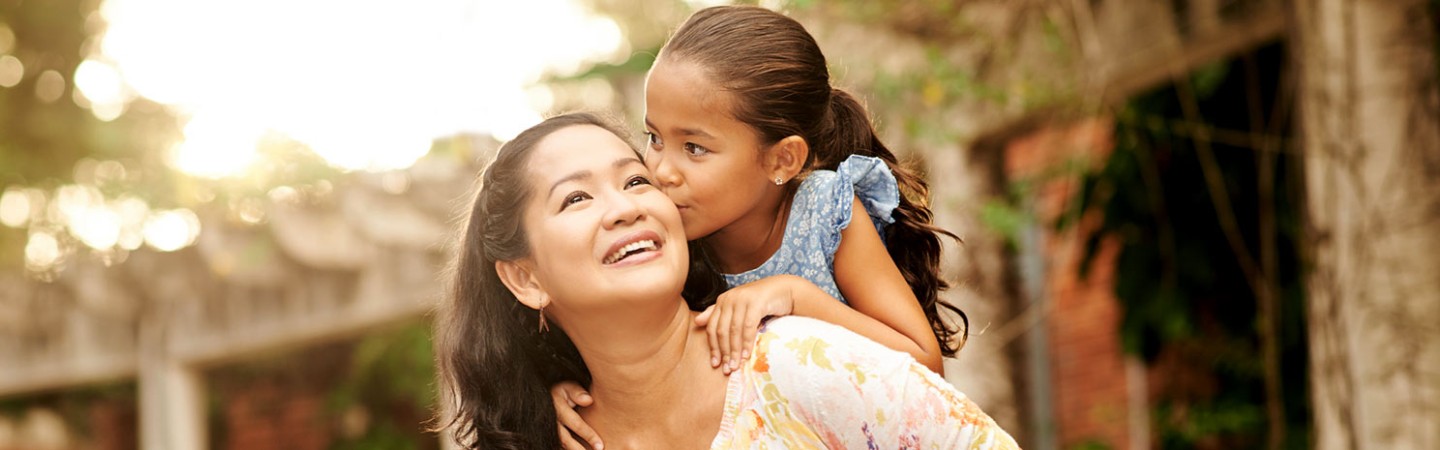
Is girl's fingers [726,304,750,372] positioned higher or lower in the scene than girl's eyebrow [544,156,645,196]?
lower

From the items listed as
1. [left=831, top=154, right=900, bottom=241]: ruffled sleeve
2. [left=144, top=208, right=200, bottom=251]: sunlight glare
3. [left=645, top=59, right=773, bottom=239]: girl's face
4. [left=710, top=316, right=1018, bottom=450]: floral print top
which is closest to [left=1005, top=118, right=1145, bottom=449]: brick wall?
[left=144, top=208, right=200, bottom=251]: sunlight glare

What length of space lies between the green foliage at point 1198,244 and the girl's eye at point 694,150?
3.29 metres

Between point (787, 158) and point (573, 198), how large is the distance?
14.5 inches

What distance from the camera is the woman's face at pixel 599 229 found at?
204 cm

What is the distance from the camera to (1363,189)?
13.0ft

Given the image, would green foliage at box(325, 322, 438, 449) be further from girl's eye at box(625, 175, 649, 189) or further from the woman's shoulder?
the woman's shoulder

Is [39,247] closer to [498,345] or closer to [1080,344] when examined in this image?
[1080,344]

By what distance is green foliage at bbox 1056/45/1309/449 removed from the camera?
5.39 meters

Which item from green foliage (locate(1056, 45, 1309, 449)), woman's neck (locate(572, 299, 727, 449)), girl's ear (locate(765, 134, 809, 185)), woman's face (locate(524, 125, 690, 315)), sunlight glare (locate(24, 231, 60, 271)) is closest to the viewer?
woman's face (locate(524, 125, 690, 315))

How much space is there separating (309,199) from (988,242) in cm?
276

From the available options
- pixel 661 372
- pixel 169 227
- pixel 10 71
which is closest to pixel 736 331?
pixel 661 372

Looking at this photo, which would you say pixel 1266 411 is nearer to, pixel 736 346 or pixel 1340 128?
pixel 1340 128

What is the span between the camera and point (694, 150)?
224 centimetres

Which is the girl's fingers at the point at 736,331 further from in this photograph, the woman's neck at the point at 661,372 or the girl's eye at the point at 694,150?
the girl's eye at the point at 694,150
